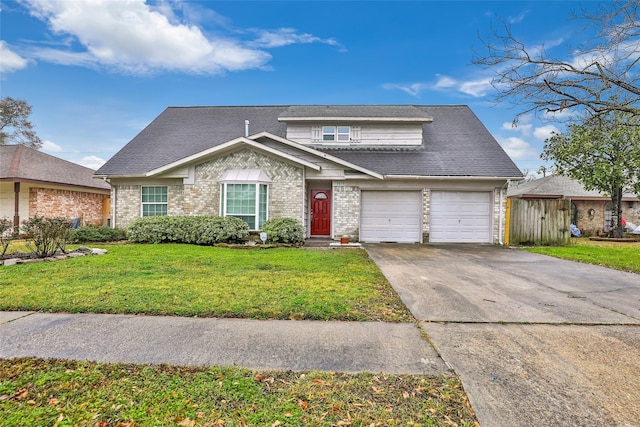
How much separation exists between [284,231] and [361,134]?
6826 millimetres

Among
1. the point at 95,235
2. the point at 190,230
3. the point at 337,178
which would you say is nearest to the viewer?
the point at 190,230

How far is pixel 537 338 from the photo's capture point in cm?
363

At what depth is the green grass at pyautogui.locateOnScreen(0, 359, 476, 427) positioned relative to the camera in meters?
2.17

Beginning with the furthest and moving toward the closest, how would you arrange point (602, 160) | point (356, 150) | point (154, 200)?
1. point (602, 160)
2. point (356, 150)
3. point (154, 200)

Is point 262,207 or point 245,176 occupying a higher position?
point 245,176

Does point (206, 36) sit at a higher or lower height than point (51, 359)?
higher

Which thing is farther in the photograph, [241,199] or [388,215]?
[388,215]

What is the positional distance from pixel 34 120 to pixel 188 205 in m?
28.3

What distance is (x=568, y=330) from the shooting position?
390cm

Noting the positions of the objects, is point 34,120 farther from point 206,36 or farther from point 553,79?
point 553,79

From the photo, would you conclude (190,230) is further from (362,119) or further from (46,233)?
(362,119)

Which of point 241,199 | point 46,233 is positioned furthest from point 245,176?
point 46,233

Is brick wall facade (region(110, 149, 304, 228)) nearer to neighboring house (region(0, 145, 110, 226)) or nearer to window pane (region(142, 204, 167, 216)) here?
window pane (region(142, 204, 167, 216))

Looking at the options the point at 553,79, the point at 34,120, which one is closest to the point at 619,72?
the point at 553,79
